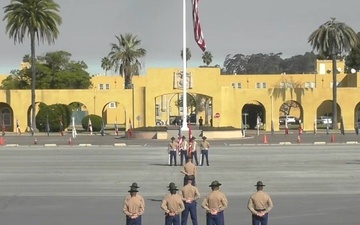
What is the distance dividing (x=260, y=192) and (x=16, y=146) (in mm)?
41882

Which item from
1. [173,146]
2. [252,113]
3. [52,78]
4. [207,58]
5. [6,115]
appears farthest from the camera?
[207,58]

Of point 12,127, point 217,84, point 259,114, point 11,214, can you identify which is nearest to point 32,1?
point 12,127

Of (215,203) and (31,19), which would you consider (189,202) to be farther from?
(31,19)

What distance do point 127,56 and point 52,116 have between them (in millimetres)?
20187

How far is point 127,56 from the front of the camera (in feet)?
312

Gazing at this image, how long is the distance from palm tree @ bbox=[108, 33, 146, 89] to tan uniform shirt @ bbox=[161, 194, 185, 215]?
7898 cm

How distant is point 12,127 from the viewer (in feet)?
275

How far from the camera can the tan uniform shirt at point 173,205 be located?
48.2ft

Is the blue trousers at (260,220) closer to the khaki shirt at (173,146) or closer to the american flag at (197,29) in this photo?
the khaki shirt at (173,146)

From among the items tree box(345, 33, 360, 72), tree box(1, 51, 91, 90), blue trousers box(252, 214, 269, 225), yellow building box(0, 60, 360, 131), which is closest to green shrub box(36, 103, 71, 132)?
yellow building box(0, 60, 360, 131)

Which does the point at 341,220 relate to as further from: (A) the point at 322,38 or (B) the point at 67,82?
(B) the point at 67,82

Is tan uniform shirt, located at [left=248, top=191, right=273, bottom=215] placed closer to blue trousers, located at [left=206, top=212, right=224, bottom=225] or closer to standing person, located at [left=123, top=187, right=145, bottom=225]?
blue trousers, located at [left=206, top=212, right=224, bottom=225]

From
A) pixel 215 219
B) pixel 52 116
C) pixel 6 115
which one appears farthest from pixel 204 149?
pixel 6 115

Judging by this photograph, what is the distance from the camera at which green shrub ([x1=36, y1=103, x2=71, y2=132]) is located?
253 ft
